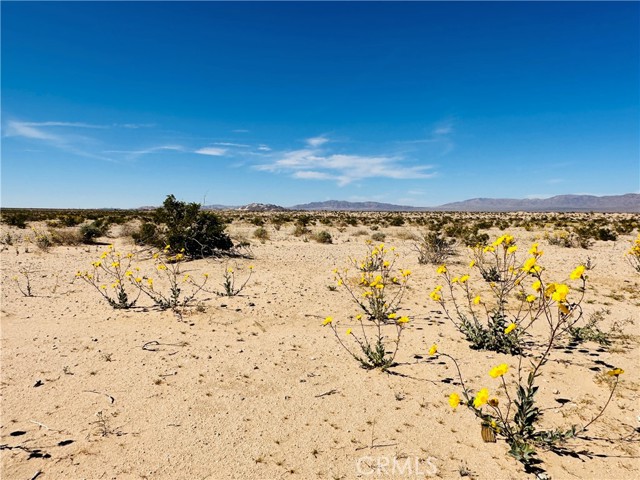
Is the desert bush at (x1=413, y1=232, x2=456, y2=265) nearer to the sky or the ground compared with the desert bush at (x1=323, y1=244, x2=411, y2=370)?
nearer to the sky

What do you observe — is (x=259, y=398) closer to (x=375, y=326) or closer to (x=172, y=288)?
(x=375, y=326)

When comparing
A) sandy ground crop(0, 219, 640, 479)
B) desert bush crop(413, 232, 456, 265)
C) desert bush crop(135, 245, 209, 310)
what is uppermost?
desert bush crop(413, 232, 456, 265)

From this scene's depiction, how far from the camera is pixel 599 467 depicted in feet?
9.98

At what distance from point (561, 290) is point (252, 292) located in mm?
7124

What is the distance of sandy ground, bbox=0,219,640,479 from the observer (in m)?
3.19

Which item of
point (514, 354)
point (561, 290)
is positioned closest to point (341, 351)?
point (514, 354)

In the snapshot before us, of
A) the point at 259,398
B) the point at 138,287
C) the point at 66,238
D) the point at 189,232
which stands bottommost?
the point at 259,398

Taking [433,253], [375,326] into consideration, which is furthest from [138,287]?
[433,253]

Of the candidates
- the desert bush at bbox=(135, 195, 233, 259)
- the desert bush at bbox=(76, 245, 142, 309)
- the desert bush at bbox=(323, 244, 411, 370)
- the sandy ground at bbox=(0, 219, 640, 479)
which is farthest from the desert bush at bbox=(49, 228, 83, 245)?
the desert bush at bbox=(323, 244, 411, 370)

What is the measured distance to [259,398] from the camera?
14.1 feet

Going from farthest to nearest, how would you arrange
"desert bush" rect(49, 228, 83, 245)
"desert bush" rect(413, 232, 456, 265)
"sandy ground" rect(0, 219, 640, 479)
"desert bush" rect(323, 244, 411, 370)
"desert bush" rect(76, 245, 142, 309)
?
"desert bush" rect(49, 228, 83, 245) < "desert bush" rect(413, 232, 456, 265) < "desert bush" rect(76, 245, 142, 309) < "desert bush" rect(323, 244, 411, 370) < "sandy ground" rect(0, 219, 640, 479)

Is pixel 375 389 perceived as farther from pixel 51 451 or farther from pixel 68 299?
pixel 68 299

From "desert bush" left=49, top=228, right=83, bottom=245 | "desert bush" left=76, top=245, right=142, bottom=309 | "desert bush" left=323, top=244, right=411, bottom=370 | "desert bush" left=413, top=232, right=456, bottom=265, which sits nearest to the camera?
"desert bush" left=323, top=244, right=411, bottom=370

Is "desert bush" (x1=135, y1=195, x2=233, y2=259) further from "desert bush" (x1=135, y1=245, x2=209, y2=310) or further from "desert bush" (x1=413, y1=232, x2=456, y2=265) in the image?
"desert bush" (x1=413, y1=232, x2=456, y2=265)
